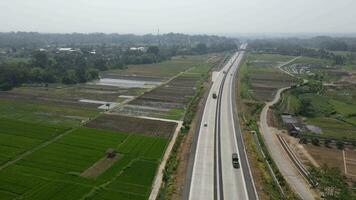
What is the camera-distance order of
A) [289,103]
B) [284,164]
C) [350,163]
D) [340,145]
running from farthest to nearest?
[289,103], [340,145], [350,163], [284,164]

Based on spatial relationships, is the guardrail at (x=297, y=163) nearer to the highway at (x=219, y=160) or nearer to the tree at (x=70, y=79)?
the highway at (x=219, y=160)

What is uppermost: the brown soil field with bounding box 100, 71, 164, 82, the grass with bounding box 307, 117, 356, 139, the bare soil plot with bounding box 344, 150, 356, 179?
the brown soil field with bounding box 100, 71, 164, 82

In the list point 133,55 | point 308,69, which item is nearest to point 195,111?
point 308,69

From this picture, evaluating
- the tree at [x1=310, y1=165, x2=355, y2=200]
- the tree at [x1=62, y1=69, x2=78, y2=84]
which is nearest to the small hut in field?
the tree at [x1=310, y1=165, x2=355, y2=200]

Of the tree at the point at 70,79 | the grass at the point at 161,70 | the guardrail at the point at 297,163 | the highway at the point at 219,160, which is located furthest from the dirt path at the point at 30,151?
the grass at the point at 161,70

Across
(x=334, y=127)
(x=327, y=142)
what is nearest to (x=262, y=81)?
(x=334, y=127)

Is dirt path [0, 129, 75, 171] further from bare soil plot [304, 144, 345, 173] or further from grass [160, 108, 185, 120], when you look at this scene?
bare soil plot [304, 144, 345, 173]

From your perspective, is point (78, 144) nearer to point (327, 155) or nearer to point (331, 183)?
point (331, 183)
